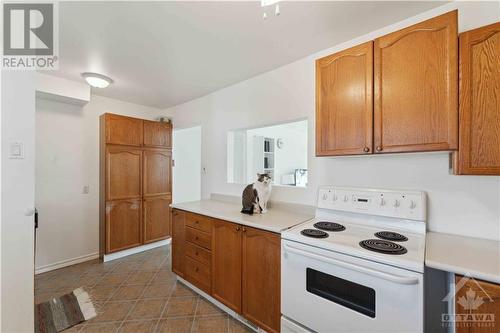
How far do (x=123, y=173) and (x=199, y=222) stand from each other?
174cm

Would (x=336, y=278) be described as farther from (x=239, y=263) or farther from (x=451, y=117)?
(x=451, y=117)

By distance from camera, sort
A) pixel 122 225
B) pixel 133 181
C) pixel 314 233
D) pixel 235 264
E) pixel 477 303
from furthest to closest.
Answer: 1. pixel 133 181
2. pixel 122 225
3. pixel 235 264
4. pixel 314 233
5. pixel 477 303

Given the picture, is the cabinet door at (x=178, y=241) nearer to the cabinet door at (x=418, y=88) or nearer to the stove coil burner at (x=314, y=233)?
the stove coil burner at (x=314, y=233)

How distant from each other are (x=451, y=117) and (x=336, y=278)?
112 centimetres

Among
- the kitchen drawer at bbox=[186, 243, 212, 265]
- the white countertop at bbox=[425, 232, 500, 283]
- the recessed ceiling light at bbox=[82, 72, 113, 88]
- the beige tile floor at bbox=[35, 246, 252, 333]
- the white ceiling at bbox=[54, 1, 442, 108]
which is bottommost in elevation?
the beige tile floor at bbox=[35, 246, 252, 333]

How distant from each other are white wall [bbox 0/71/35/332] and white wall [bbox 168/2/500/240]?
1836 millimetres

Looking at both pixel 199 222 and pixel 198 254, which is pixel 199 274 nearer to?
pixel 198 254

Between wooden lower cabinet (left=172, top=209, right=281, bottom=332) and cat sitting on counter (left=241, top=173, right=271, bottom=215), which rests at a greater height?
cat sitting on counter (left=241, top=173, right=271, bottom=215)

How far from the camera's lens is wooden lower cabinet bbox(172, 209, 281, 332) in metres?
1.59

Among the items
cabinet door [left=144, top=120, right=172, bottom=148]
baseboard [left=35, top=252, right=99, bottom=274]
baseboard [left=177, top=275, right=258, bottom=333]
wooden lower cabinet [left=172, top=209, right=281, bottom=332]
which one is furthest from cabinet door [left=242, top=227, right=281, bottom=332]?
baseboard [left=35, top=252, right=99, bottom=274]

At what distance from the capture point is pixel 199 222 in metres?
2.15

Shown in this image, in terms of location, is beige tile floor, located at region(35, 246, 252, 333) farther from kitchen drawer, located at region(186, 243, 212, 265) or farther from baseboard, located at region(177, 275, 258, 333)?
kitchen drawer, located at region(186, 243, 212, 265)

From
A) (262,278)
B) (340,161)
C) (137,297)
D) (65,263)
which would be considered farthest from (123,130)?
(340,161)

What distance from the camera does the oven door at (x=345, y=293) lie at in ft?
3.38
